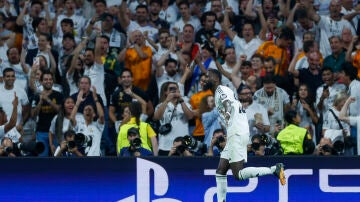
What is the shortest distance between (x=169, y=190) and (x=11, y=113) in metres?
3.80

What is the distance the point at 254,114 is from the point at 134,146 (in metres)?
2.31

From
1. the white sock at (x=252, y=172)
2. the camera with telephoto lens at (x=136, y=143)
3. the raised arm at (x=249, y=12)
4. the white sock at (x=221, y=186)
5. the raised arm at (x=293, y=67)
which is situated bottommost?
the white sock at (x=221, y=186)

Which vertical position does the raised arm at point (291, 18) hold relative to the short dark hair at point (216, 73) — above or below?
above

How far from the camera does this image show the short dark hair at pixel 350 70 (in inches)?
762

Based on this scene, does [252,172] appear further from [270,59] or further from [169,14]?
[169,14]

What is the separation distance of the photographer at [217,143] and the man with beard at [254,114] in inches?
32.2

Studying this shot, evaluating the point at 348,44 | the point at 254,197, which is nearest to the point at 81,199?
the point at 254,197

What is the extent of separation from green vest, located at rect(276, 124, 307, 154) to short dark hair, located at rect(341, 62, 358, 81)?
2.09 metres

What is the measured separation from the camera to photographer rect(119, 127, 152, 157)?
57.5 feet

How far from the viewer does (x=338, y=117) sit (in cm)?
1856

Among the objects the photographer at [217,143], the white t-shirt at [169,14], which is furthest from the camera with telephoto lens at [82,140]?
the white t-shirt at [169,14]

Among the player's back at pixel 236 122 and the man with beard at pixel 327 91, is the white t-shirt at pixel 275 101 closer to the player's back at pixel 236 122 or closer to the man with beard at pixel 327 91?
the man with beard at pixel 327 91

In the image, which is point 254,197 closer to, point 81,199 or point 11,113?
point 81,199

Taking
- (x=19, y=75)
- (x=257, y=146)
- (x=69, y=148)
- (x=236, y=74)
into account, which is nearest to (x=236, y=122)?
(x=257, y=146)
